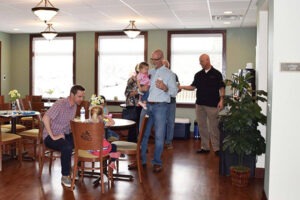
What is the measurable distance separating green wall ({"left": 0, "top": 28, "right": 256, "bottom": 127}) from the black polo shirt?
106 inches

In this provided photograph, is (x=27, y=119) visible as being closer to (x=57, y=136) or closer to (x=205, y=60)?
(x=57, y=136)

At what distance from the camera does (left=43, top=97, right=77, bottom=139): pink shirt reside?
464 cm

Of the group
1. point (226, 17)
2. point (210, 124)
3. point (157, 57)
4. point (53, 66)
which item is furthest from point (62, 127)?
point (53, 66)

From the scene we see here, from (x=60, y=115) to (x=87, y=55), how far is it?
546 centimetres

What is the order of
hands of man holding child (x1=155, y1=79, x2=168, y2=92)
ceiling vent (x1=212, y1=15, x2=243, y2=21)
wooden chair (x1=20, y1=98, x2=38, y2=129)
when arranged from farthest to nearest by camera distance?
wooden chair (x1=20, y1=98, x2=38, y2=129)
ceiling vent (x1=212, y1=15, x2=243, y2=21)
hands of man holding child (x1=155, y1=79, x2=168, y2=92)

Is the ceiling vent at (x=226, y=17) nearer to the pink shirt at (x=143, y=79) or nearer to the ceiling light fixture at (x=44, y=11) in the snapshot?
the pink shirt at (x=143, y=79)

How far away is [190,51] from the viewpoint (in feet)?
30.6

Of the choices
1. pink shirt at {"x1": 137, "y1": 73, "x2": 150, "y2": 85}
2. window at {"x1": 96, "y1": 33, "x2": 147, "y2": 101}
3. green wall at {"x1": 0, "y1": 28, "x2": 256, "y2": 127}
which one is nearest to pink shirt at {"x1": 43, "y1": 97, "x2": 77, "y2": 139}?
pink shirt at {"x1": 137, "y1": 73, "x2": 150, "y2": 85}

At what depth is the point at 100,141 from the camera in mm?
4230

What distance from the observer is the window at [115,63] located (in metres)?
9.74

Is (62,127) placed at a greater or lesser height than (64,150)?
greater

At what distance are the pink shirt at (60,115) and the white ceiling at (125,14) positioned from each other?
217cm

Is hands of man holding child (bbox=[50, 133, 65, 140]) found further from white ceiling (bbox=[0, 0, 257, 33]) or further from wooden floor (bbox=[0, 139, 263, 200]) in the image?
white ceiling (bbox=[0, 0, 257, 33])

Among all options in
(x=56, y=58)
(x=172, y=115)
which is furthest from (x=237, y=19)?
(x=56, y=58)
